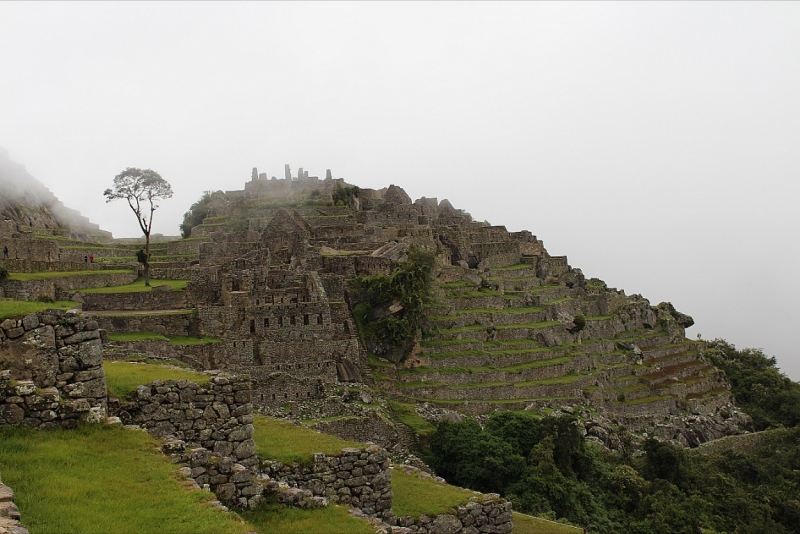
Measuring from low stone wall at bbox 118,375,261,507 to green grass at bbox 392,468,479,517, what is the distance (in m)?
3.70

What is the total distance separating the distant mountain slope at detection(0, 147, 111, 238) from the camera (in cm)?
5500

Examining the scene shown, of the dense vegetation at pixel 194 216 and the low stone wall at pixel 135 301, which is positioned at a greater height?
the dense vegetation at pixel 194 216

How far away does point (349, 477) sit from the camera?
11430mm

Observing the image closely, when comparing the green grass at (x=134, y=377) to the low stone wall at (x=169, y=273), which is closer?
the green grass at (x=134, y=377)

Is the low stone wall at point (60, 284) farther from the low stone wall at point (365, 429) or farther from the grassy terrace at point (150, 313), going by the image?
the low stone wall at point (365, 429)

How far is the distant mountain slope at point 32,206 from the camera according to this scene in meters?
55.0

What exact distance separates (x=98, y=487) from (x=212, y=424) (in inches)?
103

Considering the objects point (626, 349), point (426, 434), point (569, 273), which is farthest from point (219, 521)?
point (569, 273)

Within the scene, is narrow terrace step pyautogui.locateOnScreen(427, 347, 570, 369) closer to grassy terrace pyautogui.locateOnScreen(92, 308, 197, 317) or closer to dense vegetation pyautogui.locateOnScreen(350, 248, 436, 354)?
dense vegetation pyautogui.locateOnScreen(350, 248, 436, 354)

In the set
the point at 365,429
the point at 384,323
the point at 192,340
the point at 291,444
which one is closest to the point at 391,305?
the point at 384,323

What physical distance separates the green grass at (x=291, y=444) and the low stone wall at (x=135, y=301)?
64.1 ft

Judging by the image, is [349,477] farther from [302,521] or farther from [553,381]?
[553,381]

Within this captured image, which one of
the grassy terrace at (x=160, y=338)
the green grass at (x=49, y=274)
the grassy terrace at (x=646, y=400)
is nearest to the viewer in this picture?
the grassy terrace at (x=160, y=338)

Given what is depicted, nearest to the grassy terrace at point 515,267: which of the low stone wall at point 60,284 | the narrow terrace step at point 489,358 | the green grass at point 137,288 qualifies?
the narrow terrace step at point 489,358
